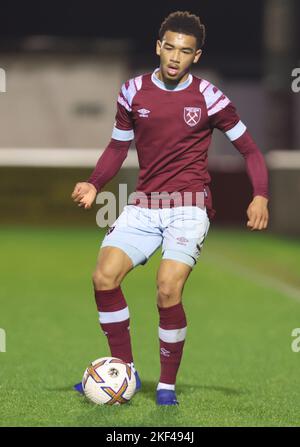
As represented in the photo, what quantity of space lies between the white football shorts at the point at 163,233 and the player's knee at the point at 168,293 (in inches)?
6.0

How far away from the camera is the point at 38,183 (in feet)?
71.9

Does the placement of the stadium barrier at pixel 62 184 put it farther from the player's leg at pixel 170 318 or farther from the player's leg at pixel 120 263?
the player's leg at pixel 170 318

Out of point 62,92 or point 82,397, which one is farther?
point 62,92

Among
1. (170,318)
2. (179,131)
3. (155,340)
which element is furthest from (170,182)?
(155,340)

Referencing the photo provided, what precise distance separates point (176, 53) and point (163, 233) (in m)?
1.02

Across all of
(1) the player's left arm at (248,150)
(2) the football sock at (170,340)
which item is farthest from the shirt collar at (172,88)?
(2) the football sock at (170,340)

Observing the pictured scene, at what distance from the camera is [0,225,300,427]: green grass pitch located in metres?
6.36

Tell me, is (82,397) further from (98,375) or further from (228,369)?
(228,369)

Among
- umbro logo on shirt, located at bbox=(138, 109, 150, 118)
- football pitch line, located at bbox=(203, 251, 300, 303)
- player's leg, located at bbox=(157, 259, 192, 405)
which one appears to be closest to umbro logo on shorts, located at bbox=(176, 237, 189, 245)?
player's leg, located at bbox=(157, 259, 192, 405)

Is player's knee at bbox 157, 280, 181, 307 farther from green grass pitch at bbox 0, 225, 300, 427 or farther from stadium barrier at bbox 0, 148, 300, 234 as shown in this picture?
stadium barrier at bbox 0, 148, 300, 234

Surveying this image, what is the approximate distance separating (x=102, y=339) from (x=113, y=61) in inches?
572

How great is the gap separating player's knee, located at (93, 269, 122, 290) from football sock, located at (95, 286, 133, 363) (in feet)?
0.11

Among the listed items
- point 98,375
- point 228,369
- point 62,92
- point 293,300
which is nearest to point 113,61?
point 62,92

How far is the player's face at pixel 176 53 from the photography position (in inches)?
255
